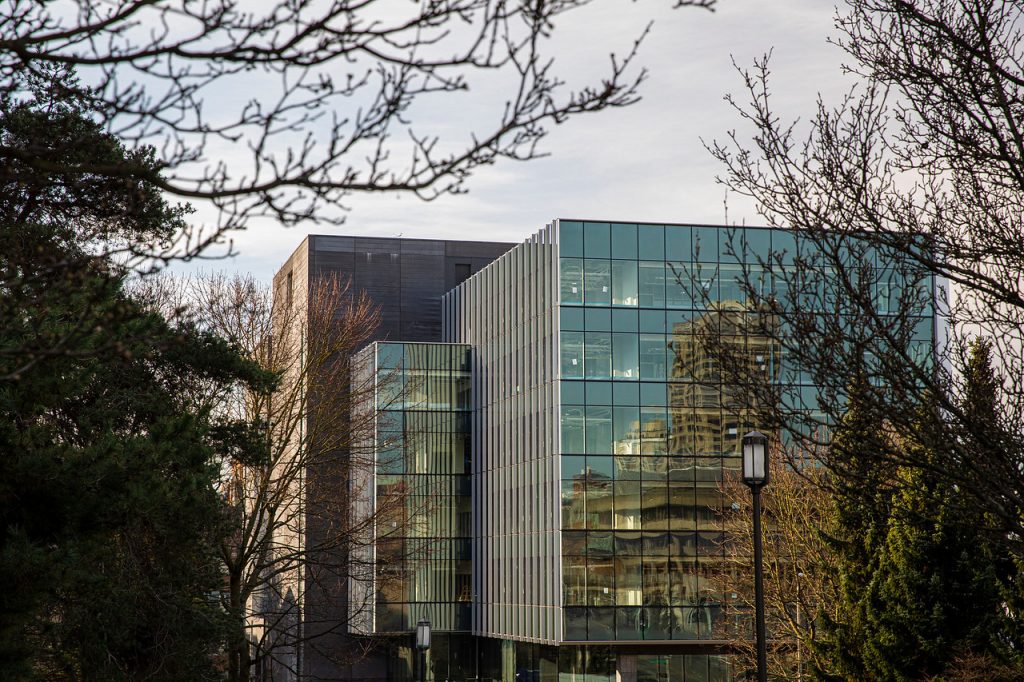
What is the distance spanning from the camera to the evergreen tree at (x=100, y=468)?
10.0 metres

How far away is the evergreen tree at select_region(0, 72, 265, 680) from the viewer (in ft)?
32.8

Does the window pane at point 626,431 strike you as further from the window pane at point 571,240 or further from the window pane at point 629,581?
the window pane at point 571,240

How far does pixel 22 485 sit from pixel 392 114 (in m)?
10.1

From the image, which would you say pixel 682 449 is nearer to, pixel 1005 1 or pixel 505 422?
pixel 505 422

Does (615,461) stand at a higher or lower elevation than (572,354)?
lower

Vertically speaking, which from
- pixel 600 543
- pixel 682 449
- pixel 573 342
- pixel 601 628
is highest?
pixel 573 342

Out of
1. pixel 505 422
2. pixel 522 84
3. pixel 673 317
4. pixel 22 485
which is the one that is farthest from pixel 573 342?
pixel 522 84

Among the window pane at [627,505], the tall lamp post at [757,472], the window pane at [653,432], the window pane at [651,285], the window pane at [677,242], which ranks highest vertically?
the window pane at [677,242]

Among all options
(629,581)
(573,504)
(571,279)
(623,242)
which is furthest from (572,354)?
(629,581)

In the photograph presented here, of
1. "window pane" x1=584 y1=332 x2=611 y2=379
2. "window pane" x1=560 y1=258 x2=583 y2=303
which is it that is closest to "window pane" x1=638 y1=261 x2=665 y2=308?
"window pane" x1=584 y1=332 x2=611 y2=379

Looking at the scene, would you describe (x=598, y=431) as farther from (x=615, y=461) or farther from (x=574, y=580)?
(x=574, y=580)

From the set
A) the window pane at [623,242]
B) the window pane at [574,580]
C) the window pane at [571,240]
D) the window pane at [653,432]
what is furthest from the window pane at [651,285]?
the window pane at [574,580]

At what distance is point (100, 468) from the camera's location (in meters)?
14.2

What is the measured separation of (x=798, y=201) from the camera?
10.6m
